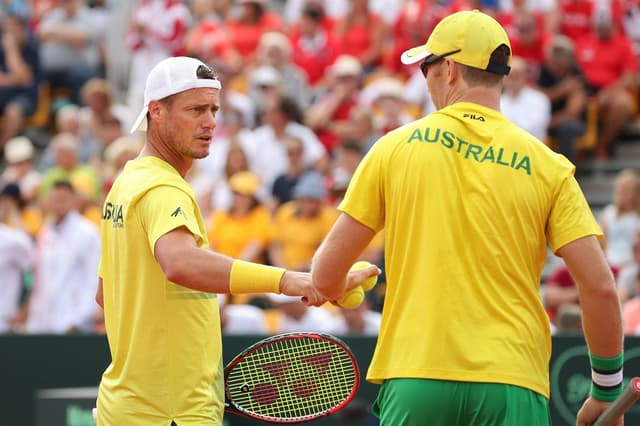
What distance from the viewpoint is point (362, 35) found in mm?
13961

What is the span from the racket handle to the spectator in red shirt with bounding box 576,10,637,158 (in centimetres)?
852

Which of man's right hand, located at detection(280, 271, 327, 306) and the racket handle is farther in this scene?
man's right hand, located at detection(280, 271, 327, 306)

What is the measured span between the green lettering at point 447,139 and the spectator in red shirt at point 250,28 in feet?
33.8

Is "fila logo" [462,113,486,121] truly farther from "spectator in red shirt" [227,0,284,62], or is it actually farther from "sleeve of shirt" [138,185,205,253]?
"spectator in red shirt" [227,0,284,62]

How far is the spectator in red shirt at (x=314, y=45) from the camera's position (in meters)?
14.1

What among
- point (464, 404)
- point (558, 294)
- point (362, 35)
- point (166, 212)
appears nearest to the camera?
point (464, 404)

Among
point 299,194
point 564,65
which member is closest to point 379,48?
point 564,65

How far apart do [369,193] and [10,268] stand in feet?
24.6

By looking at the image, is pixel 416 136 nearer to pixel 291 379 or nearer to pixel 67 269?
pixel 291 379

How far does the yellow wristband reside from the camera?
4.38 metres

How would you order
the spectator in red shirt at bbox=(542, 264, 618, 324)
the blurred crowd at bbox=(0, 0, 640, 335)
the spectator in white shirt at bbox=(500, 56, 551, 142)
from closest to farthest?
the spectator in red shirt at bbox=(542, 264, 618, 324)
the blurred crowd at bbox=(0, 0, 640, 335)
the spectator in white shirt at bbox=(500, 56, 551, 142)

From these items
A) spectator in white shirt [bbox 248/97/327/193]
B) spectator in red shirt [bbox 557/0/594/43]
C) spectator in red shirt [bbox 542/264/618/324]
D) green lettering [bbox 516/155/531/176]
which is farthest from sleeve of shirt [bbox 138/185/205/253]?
spectator in red shirt [bbox 557/0/594/43]

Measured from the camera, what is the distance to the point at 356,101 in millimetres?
13219

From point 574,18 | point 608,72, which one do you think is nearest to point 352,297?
point 608,72
